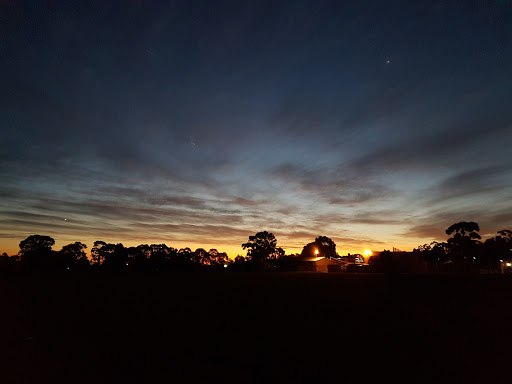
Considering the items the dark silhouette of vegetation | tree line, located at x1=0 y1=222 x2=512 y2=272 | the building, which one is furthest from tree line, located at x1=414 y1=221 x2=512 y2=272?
the dark silhouette of vegetation

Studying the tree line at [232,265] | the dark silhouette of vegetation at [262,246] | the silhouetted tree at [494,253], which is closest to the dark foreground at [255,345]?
the tree line at [232,265]

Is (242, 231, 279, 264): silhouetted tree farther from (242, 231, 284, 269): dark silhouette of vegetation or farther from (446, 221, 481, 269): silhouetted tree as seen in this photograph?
(446, 221, 481, 269): silhouetted tree

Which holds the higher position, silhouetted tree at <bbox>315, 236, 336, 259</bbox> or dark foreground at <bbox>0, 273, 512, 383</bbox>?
silhouetted tree at <bbox>315, 236, 336, 259</bbox>

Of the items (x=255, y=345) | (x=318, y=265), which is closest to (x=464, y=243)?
(x=318, y=265)

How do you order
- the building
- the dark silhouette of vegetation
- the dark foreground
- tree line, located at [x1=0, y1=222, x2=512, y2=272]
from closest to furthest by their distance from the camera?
1. the dark foreground
2. tree line, located at [x1=0, y1=222, x2=512, y2=272]
3. the building
4. the dark silhouette of vegetation

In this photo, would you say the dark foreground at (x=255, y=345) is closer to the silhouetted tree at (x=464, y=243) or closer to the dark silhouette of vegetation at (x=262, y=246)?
the silhouetted tree at (x=464, y=243)

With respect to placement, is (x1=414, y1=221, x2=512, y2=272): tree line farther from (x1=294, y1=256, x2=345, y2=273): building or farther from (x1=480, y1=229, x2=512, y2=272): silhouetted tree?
(x1=294, y1=256, x2=345, y2=273): building

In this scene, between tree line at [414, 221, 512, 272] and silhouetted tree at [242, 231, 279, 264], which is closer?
tree line at [414, 221, 512, 272]

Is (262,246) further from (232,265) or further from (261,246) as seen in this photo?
(232,265)

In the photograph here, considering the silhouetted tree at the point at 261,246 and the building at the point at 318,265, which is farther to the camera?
the silhouetted tree at the point at 261,246

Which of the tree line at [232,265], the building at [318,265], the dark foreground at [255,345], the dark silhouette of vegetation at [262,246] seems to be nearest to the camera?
the dark foreground at [255,345]

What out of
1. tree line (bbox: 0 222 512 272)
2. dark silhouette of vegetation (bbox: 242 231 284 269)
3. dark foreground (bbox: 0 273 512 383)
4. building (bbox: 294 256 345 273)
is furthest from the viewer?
dark silhouette of vegetation (bbox: 242 231 284 269)

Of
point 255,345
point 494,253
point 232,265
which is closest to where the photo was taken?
point 255,345

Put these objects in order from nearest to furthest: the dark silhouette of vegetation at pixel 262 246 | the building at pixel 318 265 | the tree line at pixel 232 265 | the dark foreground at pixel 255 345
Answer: the dark foreground at pixel 255 345 → the tree line at pixel 232 265 → the building at pixel 318 265 → the dark silhouette of vegetation at pixel 262 246
